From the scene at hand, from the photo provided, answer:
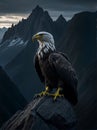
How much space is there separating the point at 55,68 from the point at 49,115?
8.92 ft

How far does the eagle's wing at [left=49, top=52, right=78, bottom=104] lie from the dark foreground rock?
84 centimetres

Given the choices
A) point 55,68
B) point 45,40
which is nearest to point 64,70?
point 55,68

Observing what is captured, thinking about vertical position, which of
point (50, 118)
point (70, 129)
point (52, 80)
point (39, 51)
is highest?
point (39, 51)

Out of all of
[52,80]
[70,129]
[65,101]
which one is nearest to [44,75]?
[52,80]

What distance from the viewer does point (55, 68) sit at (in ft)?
74.9

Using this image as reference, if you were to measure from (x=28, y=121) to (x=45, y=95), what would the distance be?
1.81m

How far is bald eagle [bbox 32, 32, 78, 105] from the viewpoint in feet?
73.9

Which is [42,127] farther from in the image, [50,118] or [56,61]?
[56,61]

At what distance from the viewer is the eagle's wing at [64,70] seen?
74.4 ft

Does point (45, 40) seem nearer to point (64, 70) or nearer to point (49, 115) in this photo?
point (64, 70)

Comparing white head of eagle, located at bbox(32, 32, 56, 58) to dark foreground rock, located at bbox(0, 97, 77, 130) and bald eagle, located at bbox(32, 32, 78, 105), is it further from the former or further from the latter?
dark foreground rock, located at bbox(0, 97, 77, 130)

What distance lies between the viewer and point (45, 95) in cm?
2327

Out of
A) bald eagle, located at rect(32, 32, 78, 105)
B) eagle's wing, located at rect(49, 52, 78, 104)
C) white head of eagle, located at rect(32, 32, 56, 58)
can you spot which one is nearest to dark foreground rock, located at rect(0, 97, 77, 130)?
bald eagle, located at rect(32, 32, 78, 105)

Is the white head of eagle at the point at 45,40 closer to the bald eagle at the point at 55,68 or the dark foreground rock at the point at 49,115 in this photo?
the bald eagle at the point at 55,68
